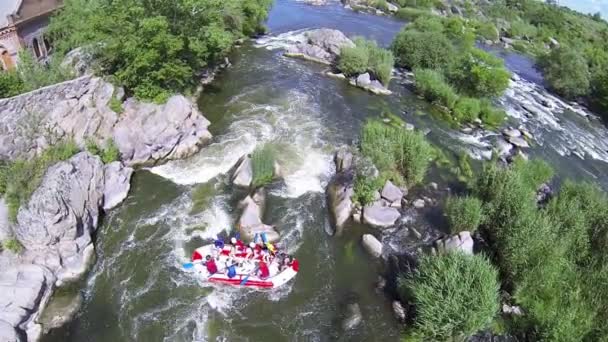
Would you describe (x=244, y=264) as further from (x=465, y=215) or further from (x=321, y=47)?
(x=321, y=47)

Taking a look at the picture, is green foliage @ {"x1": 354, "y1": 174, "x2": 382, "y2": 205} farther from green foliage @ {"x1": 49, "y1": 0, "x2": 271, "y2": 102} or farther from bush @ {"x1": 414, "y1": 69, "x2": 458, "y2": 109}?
bush @ {"x1": 414, "y1": 69, "x2": 458, "y2": 109}

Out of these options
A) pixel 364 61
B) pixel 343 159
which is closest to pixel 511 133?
pixel 364 61

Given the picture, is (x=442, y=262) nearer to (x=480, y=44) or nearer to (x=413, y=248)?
(x=413, y=248)

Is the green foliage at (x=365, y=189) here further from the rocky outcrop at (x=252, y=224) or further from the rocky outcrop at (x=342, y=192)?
the rocky outcrop at (x=252, y=224)

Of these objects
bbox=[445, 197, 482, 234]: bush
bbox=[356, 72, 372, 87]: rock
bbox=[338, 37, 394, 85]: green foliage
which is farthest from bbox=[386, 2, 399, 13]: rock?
bbox=[445, 197, 482, 234]: bush

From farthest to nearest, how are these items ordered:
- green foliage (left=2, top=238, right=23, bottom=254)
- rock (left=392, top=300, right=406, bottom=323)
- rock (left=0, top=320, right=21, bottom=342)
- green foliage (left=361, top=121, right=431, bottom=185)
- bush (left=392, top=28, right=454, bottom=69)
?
1. bush (left=392, top=28, right=454, bottom=69)
2. green foliage (left=361, top=121, right=431, bottom=185)
3. green foliage (left=2, top=238, right=23, bottom=254)
4. rock (left=392, top=300, right=406, bottom=323)
5. rock (left=0, top=320, right=21, bottom=342)
